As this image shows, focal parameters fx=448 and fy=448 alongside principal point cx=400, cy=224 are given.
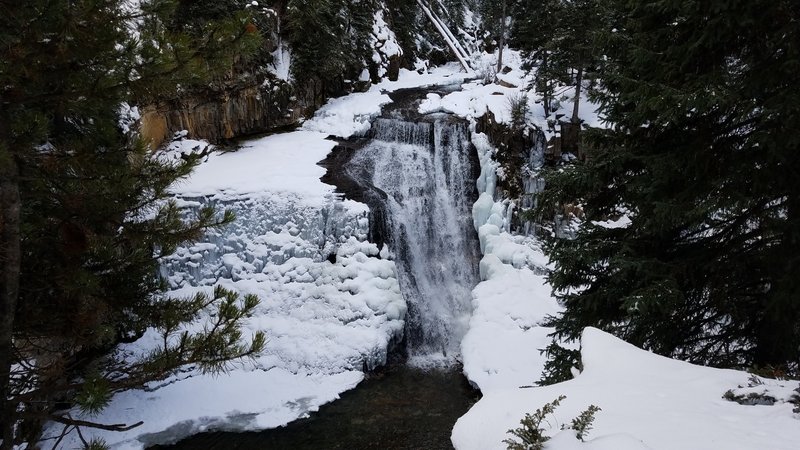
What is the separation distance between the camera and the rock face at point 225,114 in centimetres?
1339

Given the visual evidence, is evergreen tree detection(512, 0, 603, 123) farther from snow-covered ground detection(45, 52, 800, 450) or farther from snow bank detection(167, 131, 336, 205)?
snow bank detection(167, 131, 336, 205)

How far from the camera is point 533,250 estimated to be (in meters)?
13.3

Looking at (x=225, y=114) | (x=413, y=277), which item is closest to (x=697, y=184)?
(x=413, y=277)

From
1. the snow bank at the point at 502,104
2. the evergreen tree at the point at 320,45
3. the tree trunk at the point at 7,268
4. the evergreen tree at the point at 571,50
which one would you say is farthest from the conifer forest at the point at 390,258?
the evergreen tree at the point at 571,50

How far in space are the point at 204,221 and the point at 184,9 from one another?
13492 millimetres

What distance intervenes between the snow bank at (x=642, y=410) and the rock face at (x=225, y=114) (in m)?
12.6

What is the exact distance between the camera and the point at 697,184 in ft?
15.0

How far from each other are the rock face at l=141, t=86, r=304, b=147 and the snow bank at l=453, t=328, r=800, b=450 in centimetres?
1258

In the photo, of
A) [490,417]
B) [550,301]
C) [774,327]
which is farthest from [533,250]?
[490,417]

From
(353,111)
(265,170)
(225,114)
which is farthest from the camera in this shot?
(353,111)

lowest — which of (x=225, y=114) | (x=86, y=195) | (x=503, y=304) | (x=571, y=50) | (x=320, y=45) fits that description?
(x=503, y=304)

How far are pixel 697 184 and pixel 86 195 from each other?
18.9ft

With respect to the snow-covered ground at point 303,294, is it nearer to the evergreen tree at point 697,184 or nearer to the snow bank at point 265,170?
the snow bank at point 265,170

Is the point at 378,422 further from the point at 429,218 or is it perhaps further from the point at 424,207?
the point at 424,207
